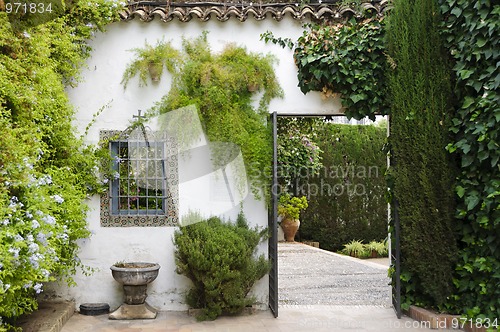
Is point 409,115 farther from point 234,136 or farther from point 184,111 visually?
point 184,111

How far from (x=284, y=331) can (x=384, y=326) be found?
110cm

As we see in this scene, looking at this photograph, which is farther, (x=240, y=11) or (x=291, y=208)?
(x=291, y=208)

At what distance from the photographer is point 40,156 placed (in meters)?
5.18

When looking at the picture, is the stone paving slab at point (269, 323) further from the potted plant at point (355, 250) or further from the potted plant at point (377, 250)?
the potted plant at point (377, 250)

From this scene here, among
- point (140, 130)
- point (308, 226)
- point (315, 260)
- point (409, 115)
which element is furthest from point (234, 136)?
point (308, 226)

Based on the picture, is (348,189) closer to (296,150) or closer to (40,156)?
(296,150)

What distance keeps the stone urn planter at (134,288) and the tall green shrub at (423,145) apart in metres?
2.90

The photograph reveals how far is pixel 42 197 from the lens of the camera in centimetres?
454

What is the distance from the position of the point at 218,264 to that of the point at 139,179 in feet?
4.95

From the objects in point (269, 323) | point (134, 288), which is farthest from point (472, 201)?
point (134, 288)

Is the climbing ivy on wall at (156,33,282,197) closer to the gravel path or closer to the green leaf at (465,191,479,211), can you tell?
the gravel path

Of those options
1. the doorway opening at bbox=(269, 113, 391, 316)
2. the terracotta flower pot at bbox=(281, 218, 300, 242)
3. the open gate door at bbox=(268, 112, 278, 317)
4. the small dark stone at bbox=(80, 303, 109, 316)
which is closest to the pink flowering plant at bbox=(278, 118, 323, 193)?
the doorway opening at bbox=(269, 113, 391, 316)

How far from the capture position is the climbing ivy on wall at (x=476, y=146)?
5090 mm

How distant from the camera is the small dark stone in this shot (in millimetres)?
6199
